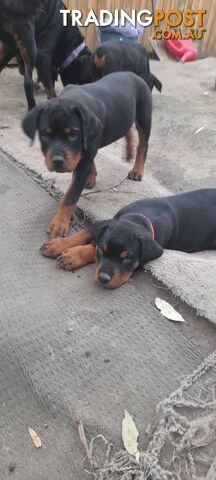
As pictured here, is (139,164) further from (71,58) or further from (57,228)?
(71,58)

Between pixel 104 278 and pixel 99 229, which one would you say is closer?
pixel 104 278

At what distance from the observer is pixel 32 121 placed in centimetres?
312

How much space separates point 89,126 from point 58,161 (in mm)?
346

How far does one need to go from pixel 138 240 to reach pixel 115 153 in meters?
2.62

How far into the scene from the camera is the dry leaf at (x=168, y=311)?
2715mm

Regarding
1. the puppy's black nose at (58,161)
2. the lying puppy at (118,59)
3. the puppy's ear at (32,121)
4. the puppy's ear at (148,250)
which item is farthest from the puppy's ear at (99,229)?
the lying puppy at (118,59)

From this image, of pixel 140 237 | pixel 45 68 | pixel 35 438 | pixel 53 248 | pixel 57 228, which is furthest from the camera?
pixel 45 68

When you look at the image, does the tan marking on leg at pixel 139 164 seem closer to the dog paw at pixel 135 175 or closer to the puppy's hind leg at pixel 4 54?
the dog paw at pixel 135 175

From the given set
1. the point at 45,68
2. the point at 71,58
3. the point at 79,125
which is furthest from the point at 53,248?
A: the point at 71,58

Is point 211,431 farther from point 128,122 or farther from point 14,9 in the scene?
point 14,9

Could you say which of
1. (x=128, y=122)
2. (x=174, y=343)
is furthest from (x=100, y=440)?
(x=128, y=122)

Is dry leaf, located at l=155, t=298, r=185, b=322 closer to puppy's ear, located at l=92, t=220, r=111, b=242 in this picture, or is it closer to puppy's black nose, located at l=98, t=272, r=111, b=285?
puppy's black nose, located at l=98, t=272, r=111, b=285

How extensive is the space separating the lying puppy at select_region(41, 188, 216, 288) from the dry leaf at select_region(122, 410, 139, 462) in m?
0.88

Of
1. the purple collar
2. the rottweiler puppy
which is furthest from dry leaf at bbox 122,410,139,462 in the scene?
the purple collar
